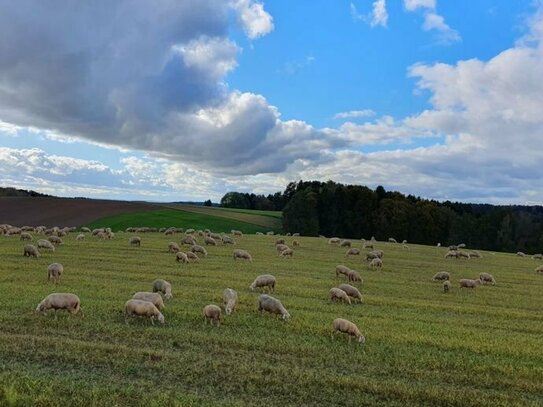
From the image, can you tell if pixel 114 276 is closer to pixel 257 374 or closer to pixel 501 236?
pixel 257 374

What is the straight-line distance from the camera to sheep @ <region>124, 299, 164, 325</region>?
629 inches

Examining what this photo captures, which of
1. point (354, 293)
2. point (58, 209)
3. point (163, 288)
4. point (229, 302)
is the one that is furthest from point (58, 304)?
point (58, 209)

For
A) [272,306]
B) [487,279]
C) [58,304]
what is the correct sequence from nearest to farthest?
[58,304], [272,306], [487,279]

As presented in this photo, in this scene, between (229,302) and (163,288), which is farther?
(163,288)

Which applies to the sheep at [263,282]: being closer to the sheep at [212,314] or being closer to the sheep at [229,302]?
the sheep at [229,302]

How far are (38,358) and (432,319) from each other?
1348cm

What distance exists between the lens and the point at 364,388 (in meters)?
10.9

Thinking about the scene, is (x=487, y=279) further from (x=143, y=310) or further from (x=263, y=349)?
(x=143, y=310)

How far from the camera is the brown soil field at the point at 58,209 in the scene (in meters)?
75.4

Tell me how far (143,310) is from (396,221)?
303 feet

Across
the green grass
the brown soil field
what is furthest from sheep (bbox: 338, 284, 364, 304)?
the brown soil field

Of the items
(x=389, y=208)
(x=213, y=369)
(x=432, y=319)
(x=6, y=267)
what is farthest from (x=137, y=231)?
(x=389, y=208)

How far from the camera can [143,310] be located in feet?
52.4

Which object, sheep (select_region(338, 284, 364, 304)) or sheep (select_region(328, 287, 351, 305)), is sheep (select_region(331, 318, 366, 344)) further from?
sheep (select_region(338, 284, 364, 304))
